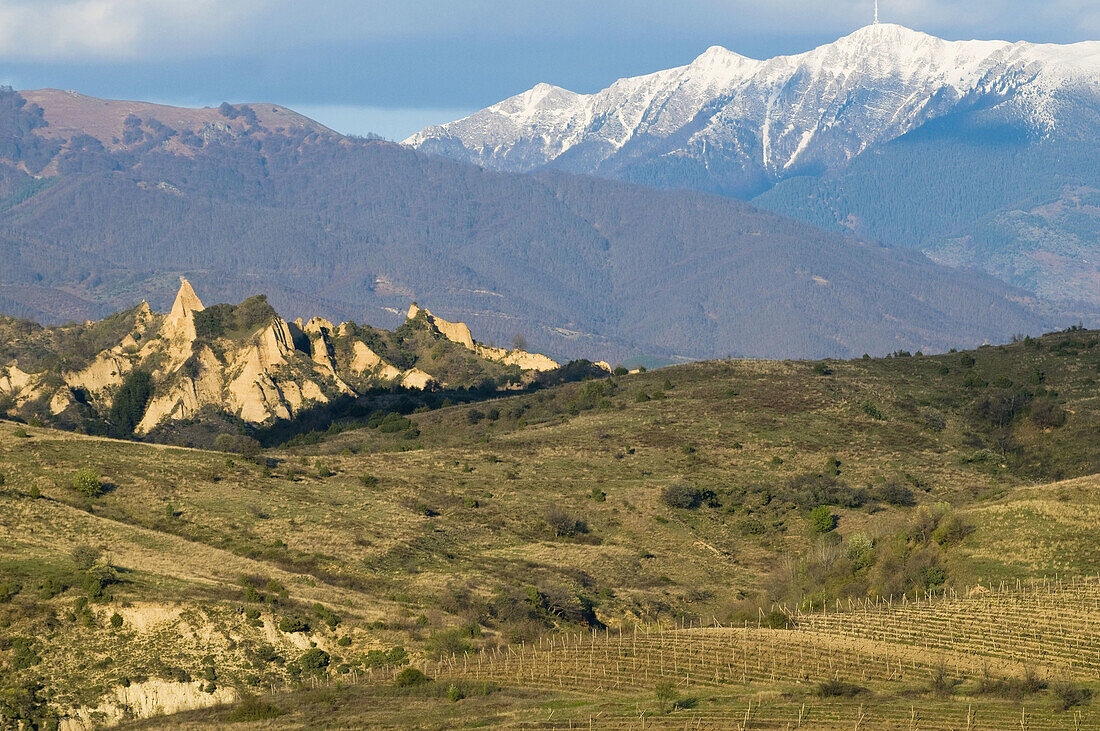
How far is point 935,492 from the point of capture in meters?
123

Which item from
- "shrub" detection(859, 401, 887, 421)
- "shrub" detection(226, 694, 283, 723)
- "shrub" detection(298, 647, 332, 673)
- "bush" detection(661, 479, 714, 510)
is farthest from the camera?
"shrub" detection(859, 401, 887, 421)

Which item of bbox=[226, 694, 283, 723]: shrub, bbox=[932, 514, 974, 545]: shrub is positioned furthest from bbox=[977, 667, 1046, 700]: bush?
bbox=[932, 514, 974, 545]: shrub

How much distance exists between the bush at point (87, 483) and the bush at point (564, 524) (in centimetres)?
3333

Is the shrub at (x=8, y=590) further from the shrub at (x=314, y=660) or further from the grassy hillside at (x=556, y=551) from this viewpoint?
the shrub at (x=314, y=660)

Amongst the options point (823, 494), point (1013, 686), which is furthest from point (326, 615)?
point (823, 494)

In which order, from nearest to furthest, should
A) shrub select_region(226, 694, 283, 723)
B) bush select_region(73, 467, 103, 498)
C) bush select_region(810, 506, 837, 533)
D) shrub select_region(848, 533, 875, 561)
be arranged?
shrub select_region(226, 694, 283, 723) → bush select_region(73, 467, 103, 498) → shrub select_region(848, 533, 875, 561) → bush select_region(810, 506, 837, 533)

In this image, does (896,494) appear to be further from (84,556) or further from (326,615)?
(84,556)

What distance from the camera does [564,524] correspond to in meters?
109

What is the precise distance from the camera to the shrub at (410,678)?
2666 inches

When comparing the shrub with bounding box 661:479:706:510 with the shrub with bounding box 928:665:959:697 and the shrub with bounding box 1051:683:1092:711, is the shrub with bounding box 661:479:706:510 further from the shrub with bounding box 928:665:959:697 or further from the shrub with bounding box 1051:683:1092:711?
the shrub with bounding box 1051:683:1092:711

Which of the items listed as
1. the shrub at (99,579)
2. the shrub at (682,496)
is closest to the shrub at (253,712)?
the shrub at (99,579)

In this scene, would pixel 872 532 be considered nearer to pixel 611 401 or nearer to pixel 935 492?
pixel 935 492

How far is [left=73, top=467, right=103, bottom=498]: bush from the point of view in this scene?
97.5 m

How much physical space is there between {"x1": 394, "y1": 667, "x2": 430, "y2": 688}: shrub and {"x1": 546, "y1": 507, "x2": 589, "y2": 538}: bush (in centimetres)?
3935
